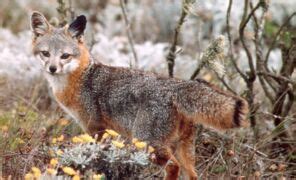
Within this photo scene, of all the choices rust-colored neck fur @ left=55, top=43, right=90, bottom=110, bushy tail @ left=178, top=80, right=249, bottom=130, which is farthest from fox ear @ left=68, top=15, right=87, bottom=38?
bushy tail @ left=178, top=80, right=249, bottom=130

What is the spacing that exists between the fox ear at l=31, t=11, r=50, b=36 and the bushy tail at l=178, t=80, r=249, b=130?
1.56 meters

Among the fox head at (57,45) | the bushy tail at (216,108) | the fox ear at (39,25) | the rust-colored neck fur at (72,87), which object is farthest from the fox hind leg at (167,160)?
the fox ear at (39,25)

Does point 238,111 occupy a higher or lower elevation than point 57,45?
lower

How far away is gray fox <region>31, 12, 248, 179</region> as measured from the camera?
18.1 feet

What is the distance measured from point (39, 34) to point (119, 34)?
6.28 m

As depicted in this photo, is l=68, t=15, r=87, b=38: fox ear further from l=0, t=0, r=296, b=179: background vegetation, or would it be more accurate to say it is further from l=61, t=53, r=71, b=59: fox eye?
l=0, t=0, r=296, b=179: background vegetation

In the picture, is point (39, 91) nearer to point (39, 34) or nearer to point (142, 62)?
point (142, 62)

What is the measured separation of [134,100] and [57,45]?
89cm

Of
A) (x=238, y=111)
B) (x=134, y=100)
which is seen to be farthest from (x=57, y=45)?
(x=238, y=111)

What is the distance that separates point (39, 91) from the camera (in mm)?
9055

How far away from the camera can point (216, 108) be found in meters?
5.41

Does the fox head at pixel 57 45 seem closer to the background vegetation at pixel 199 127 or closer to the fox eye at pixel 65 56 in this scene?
the fox eye at pixel 65 56

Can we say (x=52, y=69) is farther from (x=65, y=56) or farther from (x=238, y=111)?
(x=238, y=111)

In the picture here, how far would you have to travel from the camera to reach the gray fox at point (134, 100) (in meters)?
5.51
